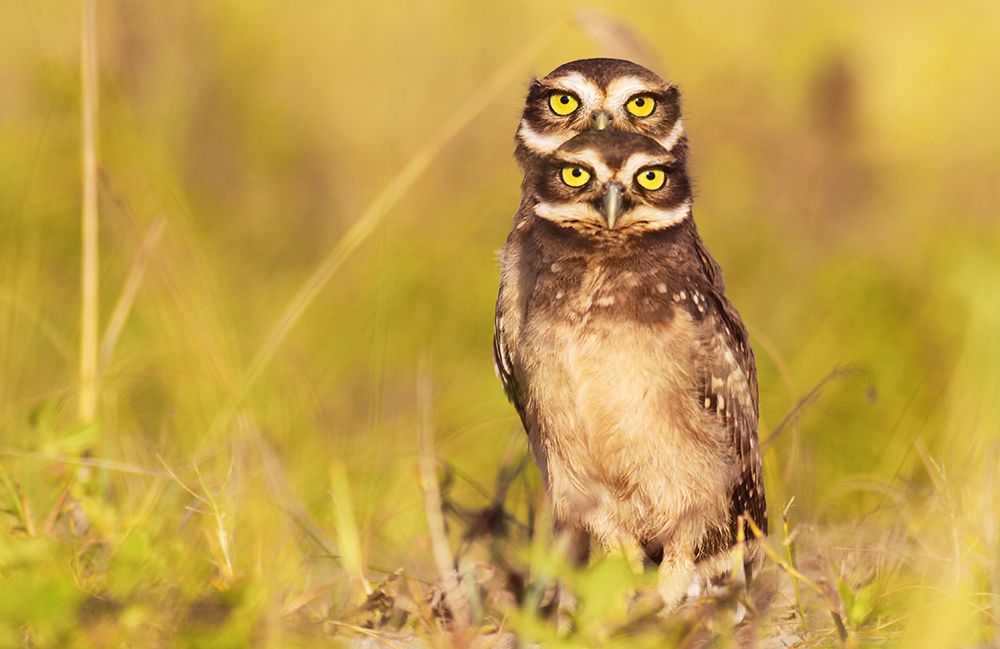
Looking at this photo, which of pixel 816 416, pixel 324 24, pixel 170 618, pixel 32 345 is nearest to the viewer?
pixel 170 618

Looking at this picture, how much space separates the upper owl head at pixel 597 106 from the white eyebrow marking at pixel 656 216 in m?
0.49

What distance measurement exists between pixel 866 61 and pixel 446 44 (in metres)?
3.06

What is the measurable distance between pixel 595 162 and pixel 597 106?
711 millimetres

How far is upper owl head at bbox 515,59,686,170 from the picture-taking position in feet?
14.3

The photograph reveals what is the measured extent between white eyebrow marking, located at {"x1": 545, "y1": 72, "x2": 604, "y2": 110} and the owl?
42 centimetres

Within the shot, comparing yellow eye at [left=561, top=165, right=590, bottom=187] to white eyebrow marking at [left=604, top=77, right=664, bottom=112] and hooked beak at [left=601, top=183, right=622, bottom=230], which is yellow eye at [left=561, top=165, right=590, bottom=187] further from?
white eyebrow marking at [left=604, top=77, right=664, bottom=112]

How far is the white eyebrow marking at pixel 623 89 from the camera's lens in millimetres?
4348

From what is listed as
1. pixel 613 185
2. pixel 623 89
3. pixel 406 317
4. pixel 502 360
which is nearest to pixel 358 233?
pixel 502 360

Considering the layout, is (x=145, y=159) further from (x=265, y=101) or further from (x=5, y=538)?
(x=265, y=101)

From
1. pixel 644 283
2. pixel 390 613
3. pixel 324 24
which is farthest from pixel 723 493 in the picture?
pixel 324 24

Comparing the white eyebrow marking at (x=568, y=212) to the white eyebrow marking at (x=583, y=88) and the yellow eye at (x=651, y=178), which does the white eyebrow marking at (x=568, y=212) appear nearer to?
the yellow eye at (x=651, y=178)

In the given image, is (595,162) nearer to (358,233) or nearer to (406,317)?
(358,233)

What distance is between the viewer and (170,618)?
2.94 metres

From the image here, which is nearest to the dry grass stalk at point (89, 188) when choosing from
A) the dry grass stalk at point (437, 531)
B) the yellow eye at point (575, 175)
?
the dry grass stalk at point (437, 531)
